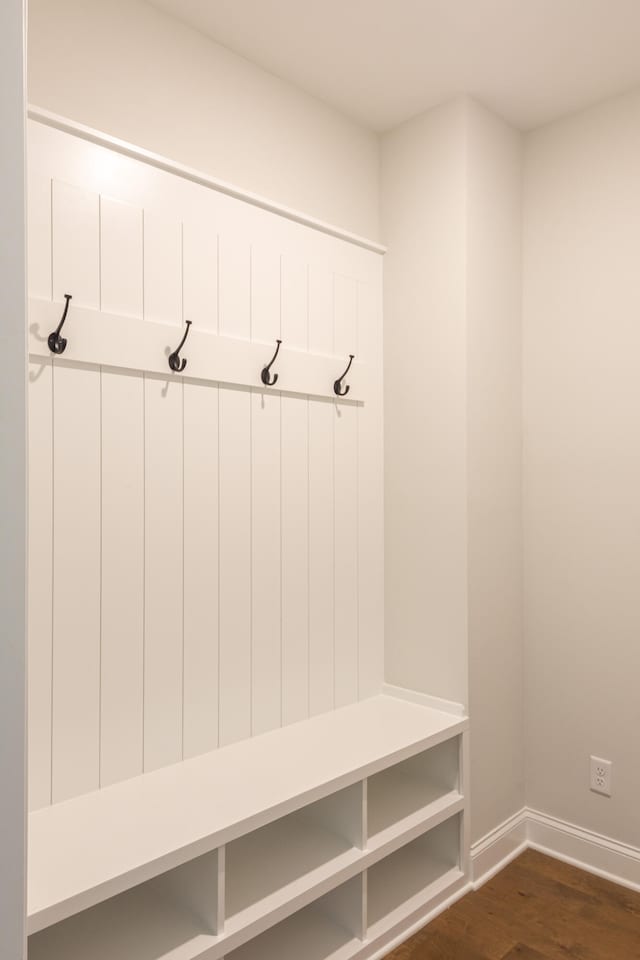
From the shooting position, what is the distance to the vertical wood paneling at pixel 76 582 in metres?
1.66

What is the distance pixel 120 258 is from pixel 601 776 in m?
2.25

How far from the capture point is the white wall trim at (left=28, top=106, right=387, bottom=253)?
1651 mm

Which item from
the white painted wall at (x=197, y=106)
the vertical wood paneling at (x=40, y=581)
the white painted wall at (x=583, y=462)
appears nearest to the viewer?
the vertical wood paneling at (x=40, y=581)

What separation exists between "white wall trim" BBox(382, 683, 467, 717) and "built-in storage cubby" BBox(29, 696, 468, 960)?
0.03 metres

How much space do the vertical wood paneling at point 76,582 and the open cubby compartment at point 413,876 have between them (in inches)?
36.6

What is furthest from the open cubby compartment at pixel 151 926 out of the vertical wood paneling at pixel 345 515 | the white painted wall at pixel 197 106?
the white painted wall at pixel 197 106

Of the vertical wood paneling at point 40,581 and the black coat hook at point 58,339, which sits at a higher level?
the black coat hook at point 58,339

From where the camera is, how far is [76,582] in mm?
1690

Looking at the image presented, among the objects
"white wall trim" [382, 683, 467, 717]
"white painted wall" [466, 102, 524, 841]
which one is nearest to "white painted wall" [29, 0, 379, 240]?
"white painted wall" [466, 102, 524, 841]

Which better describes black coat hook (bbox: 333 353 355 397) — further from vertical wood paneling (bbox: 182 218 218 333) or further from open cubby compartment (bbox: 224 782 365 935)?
open cubby compartment (bbox: 224 782 365 935)

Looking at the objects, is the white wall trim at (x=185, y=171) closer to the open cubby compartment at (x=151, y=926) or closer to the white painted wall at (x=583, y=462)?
the white painted wall at (x=583, y=462)

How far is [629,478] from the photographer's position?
229 centimetres

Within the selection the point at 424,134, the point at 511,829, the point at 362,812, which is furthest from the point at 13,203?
the point at 511,829

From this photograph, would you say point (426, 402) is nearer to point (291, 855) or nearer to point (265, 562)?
point (265, 562)
